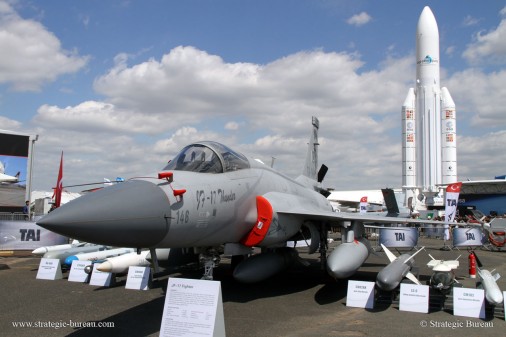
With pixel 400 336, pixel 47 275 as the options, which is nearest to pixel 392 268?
pixel 400 336

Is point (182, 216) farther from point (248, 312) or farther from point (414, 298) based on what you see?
point (414, 298)

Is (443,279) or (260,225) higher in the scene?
(260,225)

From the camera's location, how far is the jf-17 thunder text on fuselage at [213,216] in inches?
188

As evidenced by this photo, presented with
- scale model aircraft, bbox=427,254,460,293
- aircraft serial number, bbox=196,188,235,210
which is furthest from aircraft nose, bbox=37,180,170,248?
scale model aircraft, bbox=427,254,460,293

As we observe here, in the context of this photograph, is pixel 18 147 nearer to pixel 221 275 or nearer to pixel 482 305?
pixel 221 275

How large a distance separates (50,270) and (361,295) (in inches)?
294

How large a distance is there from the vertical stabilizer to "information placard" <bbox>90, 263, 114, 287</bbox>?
771 cm

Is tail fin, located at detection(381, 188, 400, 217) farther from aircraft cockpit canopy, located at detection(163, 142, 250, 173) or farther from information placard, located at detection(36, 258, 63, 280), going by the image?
information placard, located at detection(36, 258, 63, 280)

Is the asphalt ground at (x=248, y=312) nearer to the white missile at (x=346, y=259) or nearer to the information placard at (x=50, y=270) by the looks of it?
the information placard at (x=50, y=270)

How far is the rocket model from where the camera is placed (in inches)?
2062

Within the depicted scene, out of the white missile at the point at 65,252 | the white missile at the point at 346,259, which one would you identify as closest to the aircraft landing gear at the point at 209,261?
the white missile at the point at 346,259

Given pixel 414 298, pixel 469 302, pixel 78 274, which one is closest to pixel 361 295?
pixel 414 298

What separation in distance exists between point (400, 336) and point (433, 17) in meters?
56.4

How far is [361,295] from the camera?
24.5 feet
